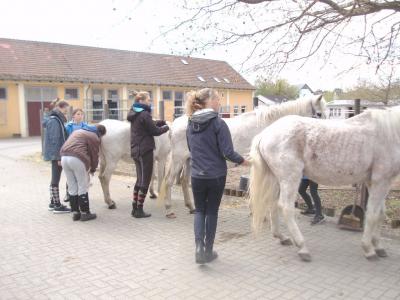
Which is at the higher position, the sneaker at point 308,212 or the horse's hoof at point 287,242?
the sneaker at point 308,212

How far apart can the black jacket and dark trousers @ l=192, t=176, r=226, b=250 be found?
205 centimetres

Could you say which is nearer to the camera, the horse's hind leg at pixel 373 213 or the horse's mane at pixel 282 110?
the horse's hind leg at pixel 373 213

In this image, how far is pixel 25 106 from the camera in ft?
89.6

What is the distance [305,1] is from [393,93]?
3455mm

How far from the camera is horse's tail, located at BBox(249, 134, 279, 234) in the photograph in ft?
16.1

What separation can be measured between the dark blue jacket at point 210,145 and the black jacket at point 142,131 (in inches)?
77.2

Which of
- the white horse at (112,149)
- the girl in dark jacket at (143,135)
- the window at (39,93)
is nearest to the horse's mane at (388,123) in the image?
the girl in dark jacket at (143,135)

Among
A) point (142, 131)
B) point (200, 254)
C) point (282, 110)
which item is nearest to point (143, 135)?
point (142, 131)

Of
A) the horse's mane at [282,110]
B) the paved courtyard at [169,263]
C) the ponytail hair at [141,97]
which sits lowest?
the paved courtyard at [169,263]

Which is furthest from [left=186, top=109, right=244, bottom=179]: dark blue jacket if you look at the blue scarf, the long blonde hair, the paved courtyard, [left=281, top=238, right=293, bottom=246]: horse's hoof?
the blue scarf

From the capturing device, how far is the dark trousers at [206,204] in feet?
14.5

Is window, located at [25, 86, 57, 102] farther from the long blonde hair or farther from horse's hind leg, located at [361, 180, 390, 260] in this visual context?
horse's hind leg, located at [361, 180, 390, 260]

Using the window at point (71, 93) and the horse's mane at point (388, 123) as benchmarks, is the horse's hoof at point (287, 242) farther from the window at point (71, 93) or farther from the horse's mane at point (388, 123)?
the window at point (71, 93)

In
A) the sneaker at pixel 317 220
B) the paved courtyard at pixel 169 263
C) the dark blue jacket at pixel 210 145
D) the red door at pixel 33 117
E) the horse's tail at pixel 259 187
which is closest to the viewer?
the paved courtyard at pixel 169 263
